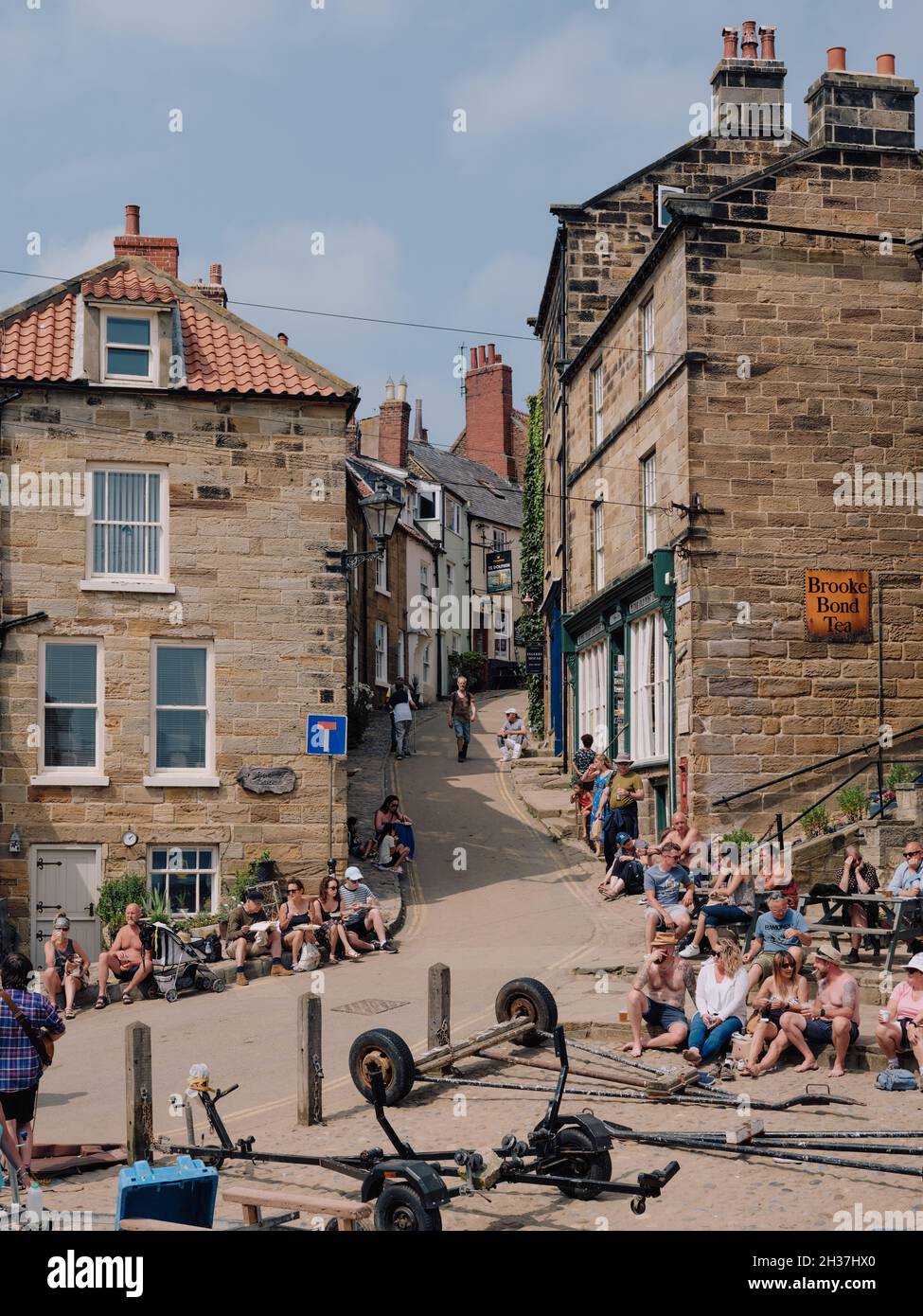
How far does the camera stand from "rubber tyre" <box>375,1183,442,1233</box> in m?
8.68

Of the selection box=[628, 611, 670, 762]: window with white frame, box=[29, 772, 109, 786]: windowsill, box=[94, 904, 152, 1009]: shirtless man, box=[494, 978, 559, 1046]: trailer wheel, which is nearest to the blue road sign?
box=[29, 772, 109, 786]: windowsill

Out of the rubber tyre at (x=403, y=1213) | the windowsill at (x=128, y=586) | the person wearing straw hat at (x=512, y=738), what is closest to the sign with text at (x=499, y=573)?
the person wearing straw hat at (x=512, y=738)

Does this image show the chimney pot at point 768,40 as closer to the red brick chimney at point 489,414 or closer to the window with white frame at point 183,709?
the window with white frame at point 183,709

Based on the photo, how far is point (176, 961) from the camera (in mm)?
18672

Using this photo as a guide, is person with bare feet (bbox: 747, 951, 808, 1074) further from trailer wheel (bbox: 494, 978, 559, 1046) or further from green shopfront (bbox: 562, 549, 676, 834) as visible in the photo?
green shopfront (bbox: 562, 549, 676, 834)

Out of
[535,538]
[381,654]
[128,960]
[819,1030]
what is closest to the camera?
[819,1030]

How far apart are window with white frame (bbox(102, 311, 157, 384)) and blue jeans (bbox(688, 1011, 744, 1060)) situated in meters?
13.2

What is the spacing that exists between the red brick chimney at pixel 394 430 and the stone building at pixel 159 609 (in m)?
33.0

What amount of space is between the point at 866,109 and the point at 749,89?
19.4 ft

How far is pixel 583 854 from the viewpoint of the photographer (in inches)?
951

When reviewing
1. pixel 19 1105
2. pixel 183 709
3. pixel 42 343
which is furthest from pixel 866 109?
pixel 19 1105

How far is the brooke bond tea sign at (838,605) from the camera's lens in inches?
803

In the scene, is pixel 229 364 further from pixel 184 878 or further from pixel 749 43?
pixel 749 43

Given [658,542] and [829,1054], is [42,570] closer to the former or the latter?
[658,542]
